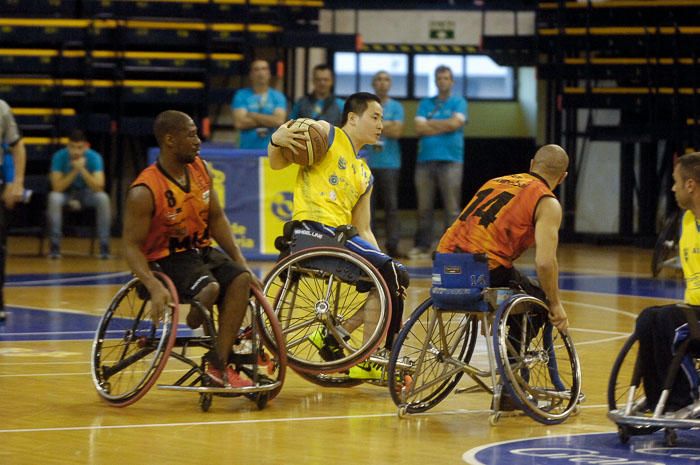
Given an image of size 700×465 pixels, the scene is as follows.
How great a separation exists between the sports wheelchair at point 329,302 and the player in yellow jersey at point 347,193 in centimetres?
5

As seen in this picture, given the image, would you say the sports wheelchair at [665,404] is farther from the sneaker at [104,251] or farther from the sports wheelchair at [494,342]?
the sneaker at [104,251]

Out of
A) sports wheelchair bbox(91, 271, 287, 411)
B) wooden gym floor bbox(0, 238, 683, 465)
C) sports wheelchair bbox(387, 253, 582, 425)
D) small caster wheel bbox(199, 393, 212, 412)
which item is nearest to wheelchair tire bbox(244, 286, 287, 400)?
sports wheelchair bbox(91, 271, 287, 411)

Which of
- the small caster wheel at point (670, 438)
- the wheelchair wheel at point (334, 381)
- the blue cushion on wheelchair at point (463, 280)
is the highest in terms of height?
the blue cushion on wheelchair at point (463, 280)

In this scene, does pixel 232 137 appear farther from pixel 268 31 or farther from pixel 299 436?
pixel 299 436

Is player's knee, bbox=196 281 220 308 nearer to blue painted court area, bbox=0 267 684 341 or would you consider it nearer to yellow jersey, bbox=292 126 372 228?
yellow jersey, bbox=292 126 372 228

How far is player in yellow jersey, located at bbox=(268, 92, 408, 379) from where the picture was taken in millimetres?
7219

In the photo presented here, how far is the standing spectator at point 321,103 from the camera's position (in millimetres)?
13547

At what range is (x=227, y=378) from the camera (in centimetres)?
664

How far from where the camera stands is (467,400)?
7137 millimetres

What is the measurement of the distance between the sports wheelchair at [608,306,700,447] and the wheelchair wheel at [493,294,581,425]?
17.7 inches

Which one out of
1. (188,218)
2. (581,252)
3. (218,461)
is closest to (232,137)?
(581,252)

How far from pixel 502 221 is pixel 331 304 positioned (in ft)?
3.53

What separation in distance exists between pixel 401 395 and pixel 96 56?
1149 centimetres

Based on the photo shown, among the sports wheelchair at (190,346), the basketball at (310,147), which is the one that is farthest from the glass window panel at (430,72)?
the sports wheelchair at (190,346)
